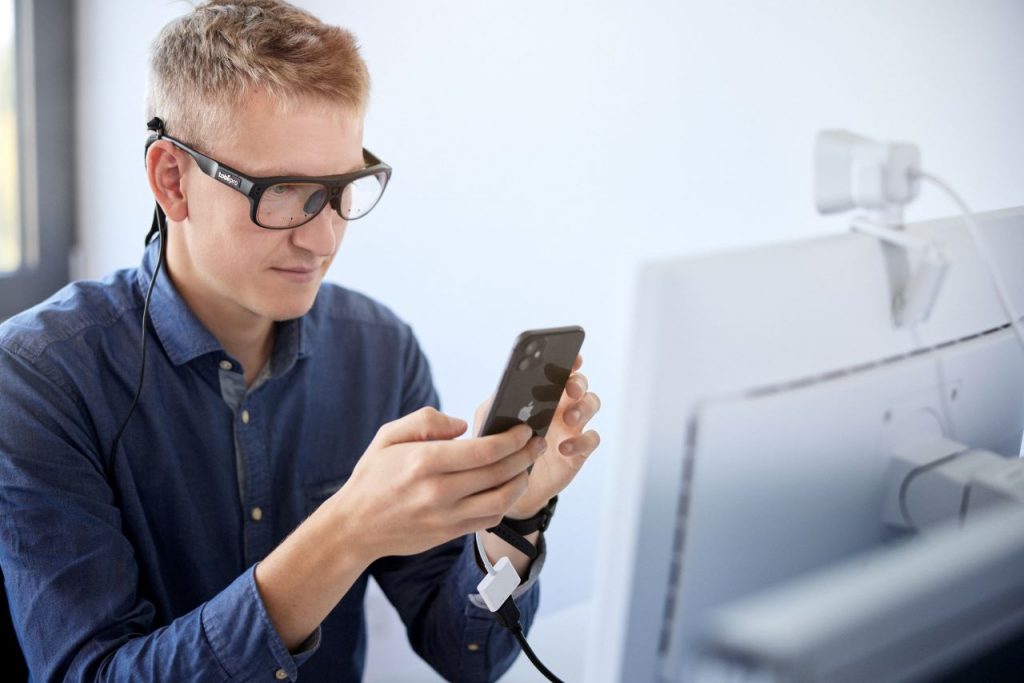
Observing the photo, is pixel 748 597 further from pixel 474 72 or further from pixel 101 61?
pixel 101 61

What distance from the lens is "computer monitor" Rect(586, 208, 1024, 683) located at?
0.56 m

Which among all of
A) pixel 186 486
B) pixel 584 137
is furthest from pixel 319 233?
pixel 584 137

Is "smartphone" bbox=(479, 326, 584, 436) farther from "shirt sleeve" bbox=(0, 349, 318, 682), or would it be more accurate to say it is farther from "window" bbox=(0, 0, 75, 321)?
"window" bbox=(0, 0, 75, 321)

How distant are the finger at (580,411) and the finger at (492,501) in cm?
10

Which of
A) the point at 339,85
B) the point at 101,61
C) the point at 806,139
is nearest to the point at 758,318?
the point at 339,85

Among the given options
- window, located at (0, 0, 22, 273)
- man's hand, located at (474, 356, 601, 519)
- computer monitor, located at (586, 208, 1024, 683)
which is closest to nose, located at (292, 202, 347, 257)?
man's hand, located at (474, 356, 601, 519)

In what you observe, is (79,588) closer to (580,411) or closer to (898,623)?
(580,411)

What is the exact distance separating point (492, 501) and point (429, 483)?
0.07 meters

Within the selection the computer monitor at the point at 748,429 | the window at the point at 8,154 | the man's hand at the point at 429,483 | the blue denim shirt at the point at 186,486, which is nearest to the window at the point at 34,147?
the window at the point at 8,154

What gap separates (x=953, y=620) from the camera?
1.69ft

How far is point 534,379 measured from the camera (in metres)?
0.89

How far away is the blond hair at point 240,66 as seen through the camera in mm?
1166

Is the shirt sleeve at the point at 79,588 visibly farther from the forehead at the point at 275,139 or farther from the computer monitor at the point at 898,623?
the computer monitor at the point at 898,623

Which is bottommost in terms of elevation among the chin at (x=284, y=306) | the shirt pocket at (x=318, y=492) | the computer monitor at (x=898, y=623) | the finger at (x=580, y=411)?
the shirt pocket at (x=318, y=492)
